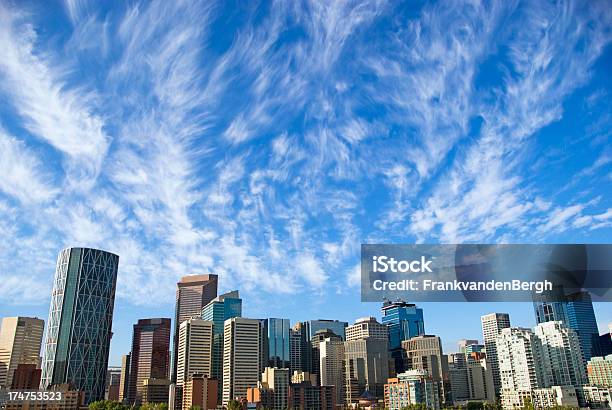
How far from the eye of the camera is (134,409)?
59719mm

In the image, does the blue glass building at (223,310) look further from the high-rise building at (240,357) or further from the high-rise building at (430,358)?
the high-rise building at (430,358)

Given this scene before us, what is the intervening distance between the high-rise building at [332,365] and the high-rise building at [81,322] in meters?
31.7

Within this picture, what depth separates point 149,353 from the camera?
108312 mm

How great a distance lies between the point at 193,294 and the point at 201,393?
5733 cm

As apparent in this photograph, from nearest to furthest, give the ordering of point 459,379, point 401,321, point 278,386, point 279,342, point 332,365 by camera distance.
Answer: point 278,386 → point 332,365 → point 459,379 → point 279,342 → point 401,321

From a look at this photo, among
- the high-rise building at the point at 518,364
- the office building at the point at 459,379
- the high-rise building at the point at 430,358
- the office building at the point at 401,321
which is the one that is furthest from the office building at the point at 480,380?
the office building at the point at 401,321

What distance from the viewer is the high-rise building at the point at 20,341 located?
9588cm

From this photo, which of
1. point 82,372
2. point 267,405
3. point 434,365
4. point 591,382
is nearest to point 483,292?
point 267,405

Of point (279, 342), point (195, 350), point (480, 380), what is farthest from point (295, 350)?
point (480, 380)

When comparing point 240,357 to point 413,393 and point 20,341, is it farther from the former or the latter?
point 20,341

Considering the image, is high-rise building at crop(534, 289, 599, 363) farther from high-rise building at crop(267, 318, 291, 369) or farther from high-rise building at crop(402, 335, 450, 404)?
high-rise building at crop(267, 318, 291, 369)


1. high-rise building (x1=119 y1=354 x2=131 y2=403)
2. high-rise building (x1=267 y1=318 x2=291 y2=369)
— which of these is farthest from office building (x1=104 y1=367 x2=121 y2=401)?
high-rise building (x1=267 y1=318 x2=291 y2=369)

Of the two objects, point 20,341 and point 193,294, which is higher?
point 193,294

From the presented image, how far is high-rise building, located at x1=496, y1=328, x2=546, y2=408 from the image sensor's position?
5184 cm
